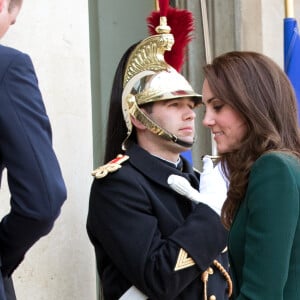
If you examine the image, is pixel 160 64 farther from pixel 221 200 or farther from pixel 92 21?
pixel 92 21

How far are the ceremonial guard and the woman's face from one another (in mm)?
518

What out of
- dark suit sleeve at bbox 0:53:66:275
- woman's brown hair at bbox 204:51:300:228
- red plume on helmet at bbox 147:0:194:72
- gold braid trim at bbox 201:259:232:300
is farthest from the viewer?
red plume on helmet at bbox 147:0:194:72

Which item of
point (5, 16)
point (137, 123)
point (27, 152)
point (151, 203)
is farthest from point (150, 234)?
point (5, 16)

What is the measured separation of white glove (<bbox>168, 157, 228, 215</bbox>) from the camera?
2812 millimetres

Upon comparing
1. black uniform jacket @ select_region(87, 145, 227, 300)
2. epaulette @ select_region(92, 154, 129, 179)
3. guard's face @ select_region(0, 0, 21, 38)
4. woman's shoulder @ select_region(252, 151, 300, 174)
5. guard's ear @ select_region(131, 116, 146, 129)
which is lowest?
black uniform jacket @ select_region(87, 145, 227, 300)

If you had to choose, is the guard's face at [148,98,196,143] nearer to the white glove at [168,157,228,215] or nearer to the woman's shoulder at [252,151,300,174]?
the white glove at [168,157,228,215]

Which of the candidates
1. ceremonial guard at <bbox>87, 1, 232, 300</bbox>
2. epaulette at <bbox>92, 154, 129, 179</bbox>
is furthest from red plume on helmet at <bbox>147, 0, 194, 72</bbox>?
epaulette at <bbox>92, 154, 129, 179</bbox>

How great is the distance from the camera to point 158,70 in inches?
120

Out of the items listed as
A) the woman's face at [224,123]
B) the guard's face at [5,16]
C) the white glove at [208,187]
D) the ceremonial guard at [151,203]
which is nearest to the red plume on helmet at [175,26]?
the ceremonial guard at [151,203]

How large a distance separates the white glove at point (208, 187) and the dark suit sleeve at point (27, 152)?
35.2 inches

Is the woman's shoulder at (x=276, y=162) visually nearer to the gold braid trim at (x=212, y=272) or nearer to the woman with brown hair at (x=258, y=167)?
the woman with brown hair at (x=258, y=167)

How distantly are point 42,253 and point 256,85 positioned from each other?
46.6 inches

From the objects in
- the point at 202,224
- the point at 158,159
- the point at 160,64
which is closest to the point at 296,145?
the point at 202,224

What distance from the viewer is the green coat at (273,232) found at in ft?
6.31
